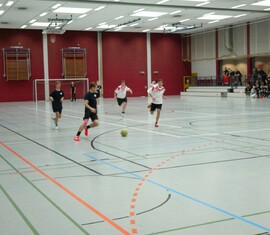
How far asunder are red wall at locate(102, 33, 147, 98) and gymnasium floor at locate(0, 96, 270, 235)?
111ft

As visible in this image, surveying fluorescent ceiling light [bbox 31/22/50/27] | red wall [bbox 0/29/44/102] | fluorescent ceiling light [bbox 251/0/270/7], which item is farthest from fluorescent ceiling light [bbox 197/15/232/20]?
red wall [bbox 0/29/44/102]

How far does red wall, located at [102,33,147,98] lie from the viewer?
46.0m

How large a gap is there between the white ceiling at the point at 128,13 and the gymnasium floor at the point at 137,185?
19.8 metres

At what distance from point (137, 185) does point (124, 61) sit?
134ft

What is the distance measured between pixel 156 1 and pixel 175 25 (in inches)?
391

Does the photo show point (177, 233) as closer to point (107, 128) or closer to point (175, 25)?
point (107, 128)

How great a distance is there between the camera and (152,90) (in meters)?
16.1

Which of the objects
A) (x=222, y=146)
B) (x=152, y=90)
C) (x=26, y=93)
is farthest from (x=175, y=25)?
(x=222, y=146)

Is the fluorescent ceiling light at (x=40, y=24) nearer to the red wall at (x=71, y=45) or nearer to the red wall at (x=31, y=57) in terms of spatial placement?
the red wall at (x=31, y=57)

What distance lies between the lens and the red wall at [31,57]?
4125cm

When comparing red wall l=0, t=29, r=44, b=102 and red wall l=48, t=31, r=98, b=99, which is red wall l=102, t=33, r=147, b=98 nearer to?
red wall l=48, t=31, r=98, b=99

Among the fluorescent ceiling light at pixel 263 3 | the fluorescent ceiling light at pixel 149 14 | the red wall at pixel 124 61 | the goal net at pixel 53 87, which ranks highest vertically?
the fluorescent ceiling light at pixel 149 14

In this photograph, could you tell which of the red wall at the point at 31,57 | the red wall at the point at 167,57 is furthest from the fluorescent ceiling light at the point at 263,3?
the red wall at the point at 31,57

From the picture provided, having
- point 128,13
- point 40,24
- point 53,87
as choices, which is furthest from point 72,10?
point 53,87
